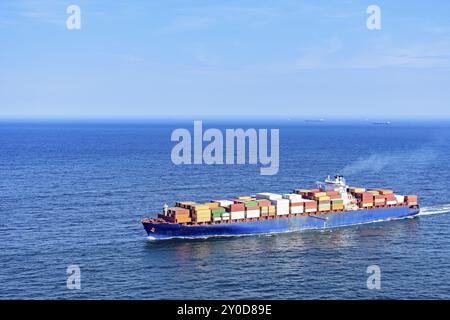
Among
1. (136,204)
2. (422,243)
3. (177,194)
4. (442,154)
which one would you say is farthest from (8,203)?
(442,154)

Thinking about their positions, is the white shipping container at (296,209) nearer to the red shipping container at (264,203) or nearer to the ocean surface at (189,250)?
the red shipping container at (264,203)

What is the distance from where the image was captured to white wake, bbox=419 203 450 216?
91438 millimetres

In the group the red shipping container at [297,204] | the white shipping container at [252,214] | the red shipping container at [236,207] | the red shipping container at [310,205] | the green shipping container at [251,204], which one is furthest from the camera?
the red shipping container at [310,205]

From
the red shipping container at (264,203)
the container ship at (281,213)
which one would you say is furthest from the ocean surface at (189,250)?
the red shipping container at (264,203)

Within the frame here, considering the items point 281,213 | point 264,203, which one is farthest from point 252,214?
point 281,213

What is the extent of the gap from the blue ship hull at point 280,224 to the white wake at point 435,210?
2148 mm

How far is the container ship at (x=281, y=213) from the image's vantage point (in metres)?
75.0

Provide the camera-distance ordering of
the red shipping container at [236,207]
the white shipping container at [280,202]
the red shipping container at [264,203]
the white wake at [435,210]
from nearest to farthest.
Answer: the red shipping container at [236,207]
the red shipping container at [264,203]
the white shipping container at [280,202]
the white wake at [435,210]

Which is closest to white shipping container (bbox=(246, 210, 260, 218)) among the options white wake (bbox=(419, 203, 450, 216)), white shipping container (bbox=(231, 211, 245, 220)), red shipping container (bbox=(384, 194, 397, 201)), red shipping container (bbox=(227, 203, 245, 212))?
white shipping container (bbox=(231, 211, 245, 220))

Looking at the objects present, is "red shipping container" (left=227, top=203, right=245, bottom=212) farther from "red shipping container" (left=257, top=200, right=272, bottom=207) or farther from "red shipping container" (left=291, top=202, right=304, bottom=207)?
"red shipping container" (left=291, top=202, right=304, bottom=207)

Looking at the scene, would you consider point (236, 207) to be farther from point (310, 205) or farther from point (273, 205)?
point (310, 205)

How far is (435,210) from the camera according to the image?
9281cm
